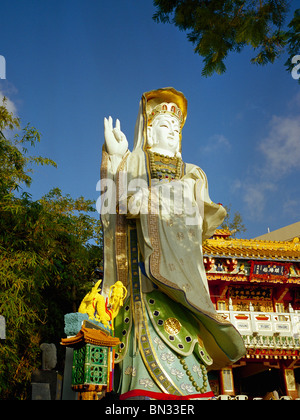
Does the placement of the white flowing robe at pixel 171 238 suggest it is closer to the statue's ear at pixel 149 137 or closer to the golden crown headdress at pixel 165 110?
the statue's ear at pixel 149 137

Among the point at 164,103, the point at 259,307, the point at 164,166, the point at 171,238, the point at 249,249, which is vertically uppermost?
the point at 164,103

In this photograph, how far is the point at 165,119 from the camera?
24.3 feet

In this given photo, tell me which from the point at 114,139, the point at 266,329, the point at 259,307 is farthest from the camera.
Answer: the point at 259,307

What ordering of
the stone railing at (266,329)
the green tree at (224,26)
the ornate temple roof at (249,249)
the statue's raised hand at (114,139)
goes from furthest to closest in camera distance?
the ornate temple roof at (249,249) → the stone railing at (266,329) → the statue's raised hand at (114,139) → the green tree at (224,26)

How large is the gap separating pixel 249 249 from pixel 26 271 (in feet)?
17.2

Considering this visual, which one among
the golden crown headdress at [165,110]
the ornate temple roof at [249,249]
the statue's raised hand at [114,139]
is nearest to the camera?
the statue's raised hand at [114,139]

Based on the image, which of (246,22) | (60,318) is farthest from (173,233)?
(60,318)

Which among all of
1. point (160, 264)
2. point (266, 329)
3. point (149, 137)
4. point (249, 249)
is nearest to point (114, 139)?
point (149, 137)

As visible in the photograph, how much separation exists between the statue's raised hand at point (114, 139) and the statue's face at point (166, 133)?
0.66m

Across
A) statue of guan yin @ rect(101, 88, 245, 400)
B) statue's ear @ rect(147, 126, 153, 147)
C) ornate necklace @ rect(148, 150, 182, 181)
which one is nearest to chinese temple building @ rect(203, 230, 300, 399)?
statue of guan yin @ rect(101, 88, 245, 400)

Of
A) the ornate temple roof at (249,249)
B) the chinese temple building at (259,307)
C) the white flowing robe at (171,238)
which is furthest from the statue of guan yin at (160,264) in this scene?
the ornate temple roof at (249,249)

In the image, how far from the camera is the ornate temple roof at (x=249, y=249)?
346 inches

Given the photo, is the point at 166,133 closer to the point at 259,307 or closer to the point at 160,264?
the point at 160,264

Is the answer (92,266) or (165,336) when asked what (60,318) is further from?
(165,336)
